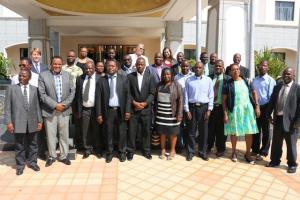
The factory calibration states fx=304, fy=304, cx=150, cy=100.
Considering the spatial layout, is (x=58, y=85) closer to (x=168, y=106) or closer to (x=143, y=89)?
(x=143, y=89)

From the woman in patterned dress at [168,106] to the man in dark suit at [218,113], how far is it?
70 centimetres

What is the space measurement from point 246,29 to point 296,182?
4060 mm

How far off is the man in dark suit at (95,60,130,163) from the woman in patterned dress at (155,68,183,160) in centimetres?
57

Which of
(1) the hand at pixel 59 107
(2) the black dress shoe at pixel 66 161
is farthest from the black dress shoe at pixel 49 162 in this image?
(1) the hand at pixel 59 107

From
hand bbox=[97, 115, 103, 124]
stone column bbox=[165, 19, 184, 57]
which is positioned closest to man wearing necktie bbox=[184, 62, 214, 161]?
hand bbox=[97, 115, 103, 124]

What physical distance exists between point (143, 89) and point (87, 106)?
1042mm

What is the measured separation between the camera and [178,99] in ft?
17.4

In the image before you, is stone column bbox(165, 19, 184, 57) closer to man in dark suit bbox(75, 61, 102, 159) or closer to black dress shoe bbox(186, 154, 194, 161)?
man in dark suit bbox(75, 61, 102, 159)

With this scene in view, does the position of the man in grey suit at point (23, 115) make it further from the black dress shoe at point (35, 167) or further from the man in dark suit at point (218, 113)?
the man in dark suit at point (218, 113)

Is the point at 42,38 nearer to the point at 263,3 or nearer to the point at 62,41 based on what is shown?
the point at 62,41

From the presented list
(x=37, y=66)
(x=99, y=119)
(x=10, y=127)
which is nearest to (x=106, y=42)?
(x=37, y=66)

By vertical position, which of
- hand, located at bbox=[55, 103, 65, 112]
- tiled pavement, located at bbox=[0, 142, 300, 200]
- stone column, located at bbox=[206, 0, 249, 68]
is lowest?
tiled pavement, located at bbox=[0, 142, 300, 200]

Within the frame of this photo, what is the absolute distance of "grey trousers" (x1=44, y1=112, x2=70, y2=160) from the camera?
5.11 metres

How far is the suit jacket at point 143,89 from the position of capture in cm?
535
